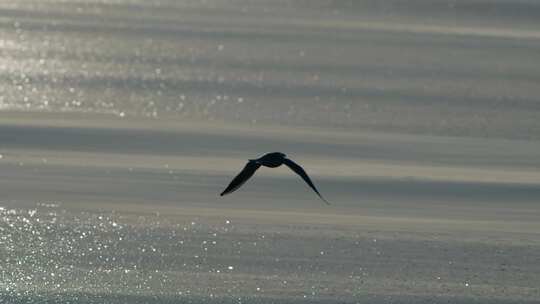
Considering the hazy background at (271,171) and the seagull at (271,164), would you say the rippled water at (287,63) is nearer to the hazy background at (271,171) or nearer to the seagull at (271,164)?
the hazy background at (271,171)

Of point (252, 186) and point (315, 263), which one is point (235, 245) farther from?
point (252, 186)

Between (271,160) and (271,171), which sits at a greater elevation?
(271,160)

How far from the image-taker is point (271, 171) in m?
13.5

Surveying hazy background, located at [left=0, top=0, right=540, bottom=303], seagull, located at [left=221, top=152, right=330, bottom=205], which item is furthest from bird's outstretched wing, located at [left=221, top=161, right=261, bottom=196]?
hazy background, located at [left=0, top=0, right=540, bottom=303]

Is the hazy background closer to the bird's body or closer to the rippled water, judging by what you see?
the rippled water

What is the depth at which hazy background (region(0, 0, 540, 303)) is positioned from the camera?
9703 millimetres

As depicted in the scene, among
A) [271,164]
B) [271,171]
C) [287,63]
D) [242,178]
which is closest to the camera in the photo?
[271,164]

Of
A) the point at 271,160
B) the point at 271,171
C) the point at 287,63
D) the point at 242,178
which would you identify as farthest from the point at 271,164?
the point at 287,63

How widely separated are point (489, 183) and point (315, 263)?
3.00 metres

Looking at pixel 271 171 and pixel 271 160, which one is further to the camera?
pixel 271 171

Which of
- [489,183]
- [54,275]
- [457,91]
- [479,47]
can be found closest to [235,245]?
[54,275]

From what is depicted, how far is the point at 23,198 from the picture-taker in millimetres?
11734

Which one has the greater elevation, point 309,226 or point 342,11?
point 342,11

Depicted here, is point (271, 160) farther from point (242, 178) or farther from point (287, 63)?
point (287, 63)
